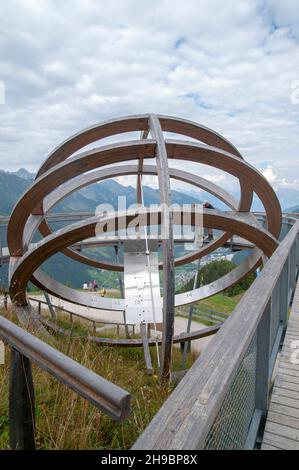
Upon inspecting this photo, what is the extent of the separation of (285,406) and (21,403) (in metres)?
2.40

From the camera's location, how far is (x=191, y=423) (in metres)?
1.33

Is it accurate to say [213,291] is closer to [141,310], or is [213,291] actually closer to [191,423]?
[141,310]

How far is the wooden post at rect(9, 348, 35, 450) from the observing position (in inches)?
91.4

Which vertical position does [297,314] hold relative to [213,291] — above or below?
above

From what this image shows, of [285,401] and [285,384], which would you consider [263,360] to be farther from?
[285,384]

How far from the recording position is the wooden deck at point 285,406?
2.91 metres

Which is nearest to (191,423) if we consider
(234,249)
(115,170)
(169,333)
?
(169,333)

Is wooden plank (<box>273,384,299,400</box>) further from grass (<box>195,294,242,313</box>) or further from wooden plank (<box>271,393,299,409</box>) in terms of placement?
grass (<box>195,294,242,313</box>)

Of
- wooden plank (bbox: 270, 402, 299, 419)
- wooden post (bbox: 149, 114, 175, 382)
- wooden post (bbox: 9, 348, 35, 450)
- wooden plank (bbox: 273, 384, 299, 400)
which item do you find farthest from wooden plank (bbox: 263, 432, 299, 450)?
wooden post (bbox: 149, 114, 175, 382)

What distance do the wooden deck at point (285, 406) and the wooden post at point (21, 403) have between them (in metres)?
1.81

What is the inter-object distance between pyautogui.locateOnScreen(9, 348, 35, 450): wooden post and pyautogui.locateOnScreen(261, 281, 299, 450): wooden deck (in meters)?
1.81
